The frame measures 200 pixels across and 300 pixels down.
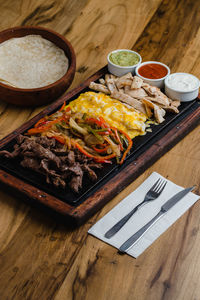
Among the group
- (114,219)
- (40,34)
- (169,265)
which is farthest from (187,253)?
(40,34)

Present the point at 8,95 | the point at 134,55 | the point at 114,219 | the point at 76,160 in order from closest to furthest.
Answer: the point at 114,219 → the point at 76,160 → the point at 8,95 → the point at 134,55

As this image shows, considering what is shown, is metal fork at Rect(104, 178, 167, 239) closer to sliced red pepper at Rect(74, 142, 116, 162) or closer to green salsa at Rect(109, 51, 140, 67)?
sliced red pepper at Rect(74, 142, 116, 162)

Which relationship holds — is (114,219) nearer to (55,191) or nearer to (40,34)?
(55,191)

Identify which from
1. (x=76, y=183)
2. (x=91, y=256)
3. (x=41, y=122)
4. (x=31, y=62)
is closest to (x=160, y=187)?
(x=76, y=183)

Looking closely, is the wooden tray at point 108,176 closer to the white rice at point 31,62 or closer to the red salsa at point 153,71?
the white rice at point 31,62

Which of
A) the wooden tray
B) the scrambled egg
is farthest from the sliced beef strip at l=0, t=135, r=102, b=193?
the scrambled egg
